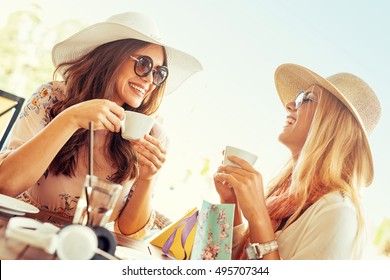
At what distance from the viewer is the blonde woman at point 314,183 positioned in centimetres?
101

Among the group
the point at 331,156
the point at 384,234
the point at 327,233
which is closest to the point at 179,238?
the point at 327,233

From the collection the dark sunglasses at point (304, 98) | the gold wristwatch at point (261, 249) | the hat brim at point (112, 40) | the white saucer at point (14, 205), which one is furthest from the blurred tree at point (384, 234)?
the white saucer at point (14, 205)

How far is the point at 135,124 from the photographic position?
3.63 feet

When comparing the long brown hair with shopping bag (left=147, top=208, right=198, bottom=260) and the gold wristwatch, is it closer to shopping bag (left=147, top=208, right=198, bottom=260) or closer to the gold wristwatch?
shopping bag (left=147, top=208, right=198, bottom=260)

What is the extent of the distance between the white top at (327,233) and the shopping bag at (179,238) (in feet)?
0.83

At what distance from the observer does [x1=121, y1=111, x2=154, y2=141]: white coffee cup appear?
1092 mm

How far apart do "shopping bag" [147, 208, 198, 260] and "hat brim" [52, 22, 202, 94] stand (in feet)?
2.10

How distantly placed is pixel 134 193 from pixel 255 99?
1.18 metres

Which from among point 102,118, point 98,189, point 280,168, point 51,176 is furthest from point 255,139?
point 98,189

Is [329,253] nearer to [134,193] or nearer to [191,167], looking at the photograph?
[134,193]

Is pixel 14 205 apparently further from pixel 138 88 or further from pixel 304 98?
pixel 304 98

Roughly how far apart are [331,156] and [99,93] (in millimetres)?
880

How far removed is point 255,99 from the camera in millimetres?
2340
